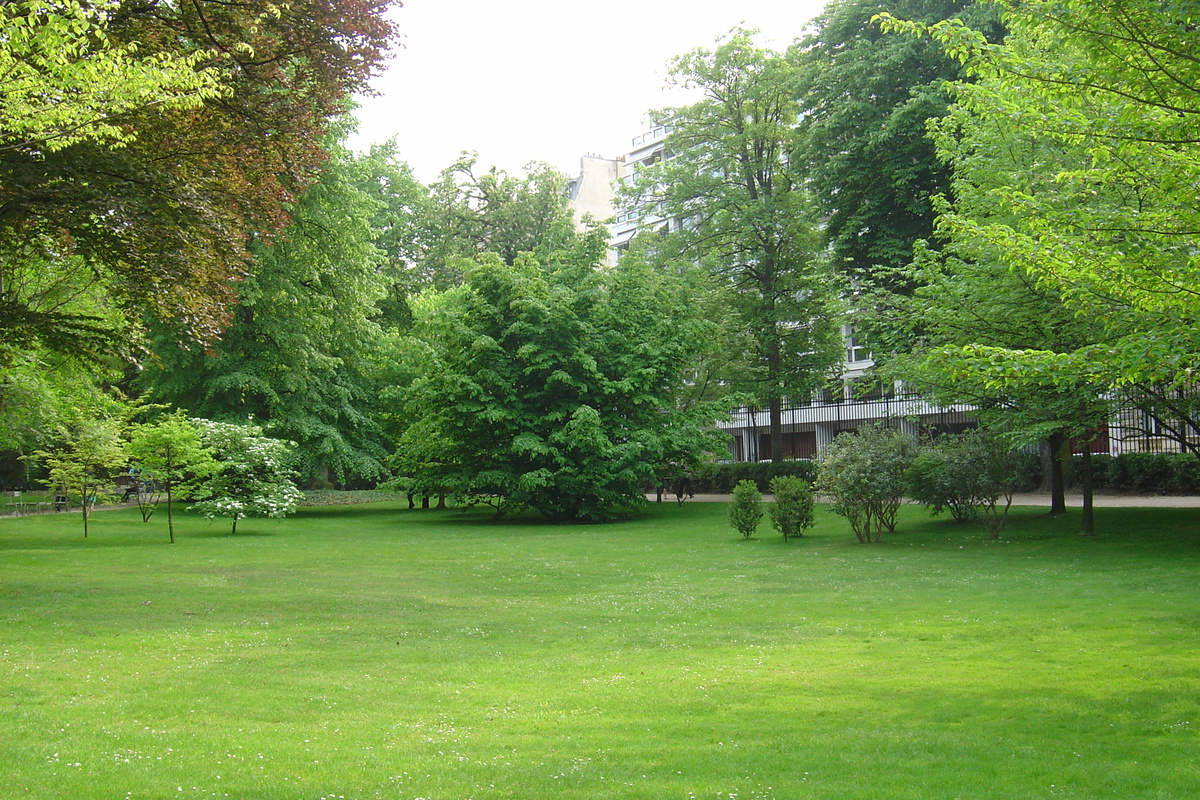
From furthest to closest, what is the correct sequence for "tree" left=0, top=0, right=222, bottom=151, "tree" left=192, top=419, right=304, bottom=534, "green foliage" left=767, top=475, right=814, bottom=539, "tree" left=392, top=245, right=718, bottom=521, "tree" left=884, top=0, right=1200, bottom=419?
"tree" left=392, top=245, right=718, bottom=521 < "tree" left=192, top=419, right=304, bottom=534 < "green foliage" left=767, top=475, right=814, bottom=539 < "tree" left=0, top=0, right=222, bottom=151 < "tree" left=884, top=0, right=1200, bottom=419

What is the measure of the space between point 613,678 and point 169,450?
18080 mm

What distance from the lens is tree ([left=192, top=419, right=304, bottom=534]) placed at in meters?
26.4

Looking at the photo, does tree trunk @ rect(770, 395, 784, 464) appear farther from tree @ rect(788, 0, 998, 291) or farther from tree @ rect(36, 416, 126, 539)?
tree @ rect(36, 416, 126, 539)

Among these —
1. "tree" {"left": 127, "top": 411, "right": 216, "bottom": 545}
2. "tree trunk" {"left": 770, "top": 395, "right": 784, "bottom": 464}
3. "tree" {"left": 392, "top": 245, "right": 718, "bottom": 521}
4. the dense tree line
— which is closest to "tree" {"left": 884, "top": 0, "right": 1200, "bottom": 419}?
the dense tree line

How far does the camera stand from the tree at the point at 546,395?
1225 inches

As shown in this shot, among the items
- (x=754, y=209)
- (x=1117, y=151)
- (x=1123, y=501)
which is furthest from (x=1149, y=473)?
(x=1117, y=151)

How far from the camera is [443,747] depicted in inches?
253

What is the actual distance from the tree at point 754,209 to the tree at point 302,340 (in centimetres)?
Answer: 1364

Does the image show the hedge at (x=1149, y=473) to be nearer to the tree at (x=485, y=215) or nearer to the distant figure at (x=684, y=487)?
the distant figure at (x=684, y=487)

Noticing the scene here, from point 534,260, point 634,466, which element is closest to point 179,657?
point 634,466

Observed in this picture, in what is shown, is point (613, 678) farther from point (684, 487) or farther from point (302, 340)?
point (684, 487)

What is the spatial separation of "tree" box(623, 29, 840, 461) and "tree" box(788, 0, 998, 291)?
3428 millimetres

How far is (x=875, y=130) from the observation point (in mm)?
30547

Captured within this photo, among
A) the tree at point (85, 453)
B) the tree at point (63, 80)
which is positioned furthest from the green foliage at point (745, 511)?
the tree at point (63, 80)
